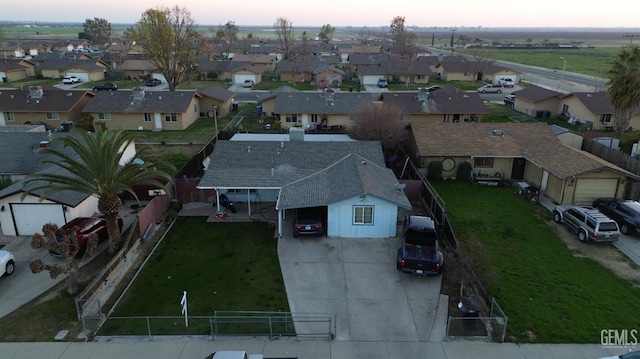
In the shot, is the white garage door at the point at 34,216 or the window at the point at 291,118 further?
the window at the point at 291,118

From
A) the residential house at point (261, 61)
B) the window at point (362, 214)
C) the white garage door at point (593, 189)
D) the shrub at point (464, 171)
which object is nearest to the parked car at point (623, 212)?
the white garage door at point (593, 189)

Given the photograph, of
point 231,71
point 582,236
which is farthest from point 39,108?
point 582,236

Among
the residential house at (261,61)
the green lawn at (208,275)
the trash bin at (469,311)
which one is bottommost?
the green lawn at (208,275)

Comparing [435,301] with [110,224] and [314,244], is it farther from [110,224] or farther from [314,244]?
[110,224]

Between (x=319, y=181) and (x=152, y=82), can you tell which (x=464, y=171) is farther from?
(x=152, y=82)

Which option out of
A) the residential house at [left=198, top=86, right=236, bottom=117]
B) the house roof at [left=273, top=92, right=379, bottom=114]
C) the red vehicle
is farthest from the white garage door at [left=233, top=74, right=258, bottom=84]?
the red vehicle

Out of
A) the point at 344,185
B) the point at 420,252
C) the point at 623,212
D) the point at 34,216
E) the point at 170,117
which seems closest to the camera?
the point at 420,252

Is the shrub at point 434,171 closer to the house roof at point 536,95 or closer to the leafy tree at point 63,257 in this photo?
the leafy tree at point 63,257
